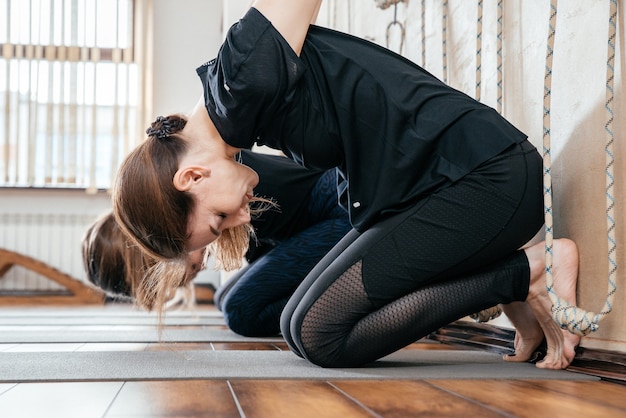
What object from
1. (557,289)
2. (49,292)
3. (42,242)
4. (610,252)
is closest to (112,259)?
(557,289)

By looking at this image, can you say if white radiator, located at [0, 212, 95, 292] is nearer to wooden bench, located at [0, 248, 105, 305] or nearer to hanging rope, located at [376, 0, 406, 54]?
wooden bench, located at [0, 248, 105, 305]

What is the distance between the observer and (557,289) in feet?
4.55

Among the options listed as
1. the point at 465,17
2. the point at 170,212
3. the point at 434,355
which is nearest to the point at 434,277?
the point at 434,355

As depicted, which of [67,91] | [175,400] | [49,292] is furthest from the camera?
[67,91]

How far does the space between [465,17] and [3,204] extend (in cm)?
468

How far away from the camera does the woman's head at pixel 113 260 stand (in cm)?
220

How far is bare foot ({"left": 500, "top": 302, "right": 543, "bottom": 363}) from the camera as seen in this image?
152 centimetres

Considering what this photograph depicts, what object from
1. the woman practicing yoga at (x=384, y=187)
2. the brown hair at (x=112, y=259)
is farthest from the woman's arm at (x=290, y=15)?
the brown hair at (x=112, y=259)

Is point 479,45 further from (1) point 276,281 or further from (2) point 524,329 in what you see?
(1) point 276,281

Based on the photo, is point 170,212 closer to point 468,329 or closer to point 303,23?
point 303,23

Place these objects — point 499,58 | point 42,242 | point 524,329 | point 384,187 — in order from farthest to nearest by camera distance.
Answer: point 42,242
point 499,58
point 524,329
point 384,187

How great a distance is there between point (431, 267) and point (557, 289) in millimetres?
256

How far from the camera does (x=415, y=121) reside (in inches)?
52.3

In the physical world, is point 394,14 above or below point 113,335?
above
